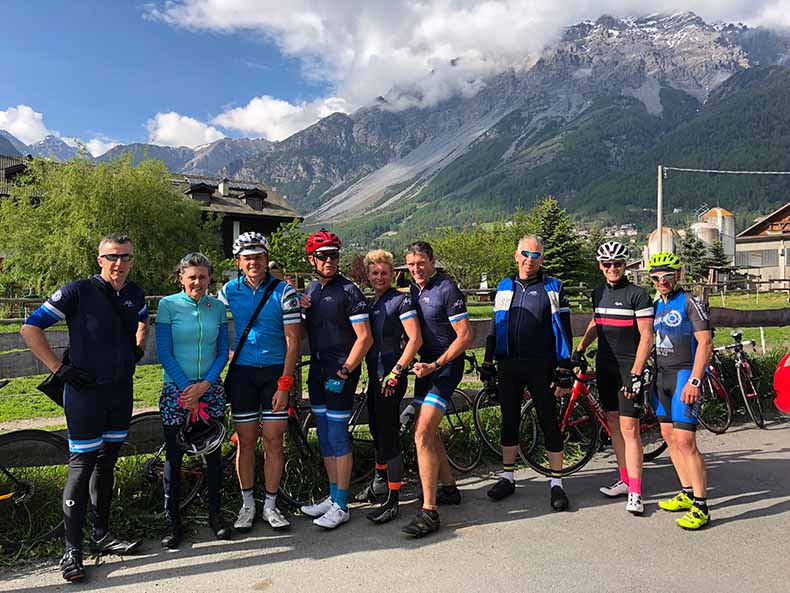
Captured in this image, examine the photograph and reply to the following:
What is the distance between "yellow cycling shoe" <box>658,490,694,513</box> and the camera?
4664mm

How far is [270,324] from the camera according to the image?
4.44 meters

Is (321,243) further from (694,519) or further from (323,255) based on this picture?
(694,519)

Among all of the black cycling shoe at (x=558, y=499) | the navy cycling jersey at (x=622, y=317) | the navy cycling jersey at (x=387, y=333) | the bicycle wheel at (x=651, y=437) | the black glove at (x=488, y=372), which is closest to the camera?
the navy cycling jersey at (x=387, y=333)

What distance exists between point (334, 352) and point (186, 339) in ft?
3.54

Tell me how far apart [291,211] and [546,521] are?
51.0m

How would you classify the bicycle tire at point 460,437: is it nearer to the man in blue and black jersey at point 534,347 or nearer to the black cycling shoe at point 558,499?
the man in blue and black jersey at point 534,347

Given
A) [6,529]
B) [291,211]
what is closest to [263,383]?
[6,529]

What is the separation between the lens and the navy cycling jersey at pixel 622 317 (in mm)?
4906

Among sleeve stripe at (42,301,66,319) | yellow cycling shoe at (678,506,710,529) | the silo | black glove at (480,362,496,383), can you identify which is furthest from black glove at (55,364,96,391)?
the silo

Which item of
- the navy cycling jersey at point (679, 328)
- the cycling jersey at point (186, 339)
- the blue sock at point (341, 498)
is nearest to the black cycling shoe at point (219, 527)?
the blue sock at point (341, 498)

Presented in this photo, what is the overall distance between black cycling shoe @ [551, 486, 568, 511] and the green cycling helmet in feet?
6.32

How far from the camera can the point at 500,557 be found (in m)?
3.92

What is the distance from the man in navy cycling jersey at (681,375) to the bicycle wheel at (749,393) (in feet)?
11.7

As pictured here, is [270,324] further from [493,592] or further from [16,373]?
[16,373]
